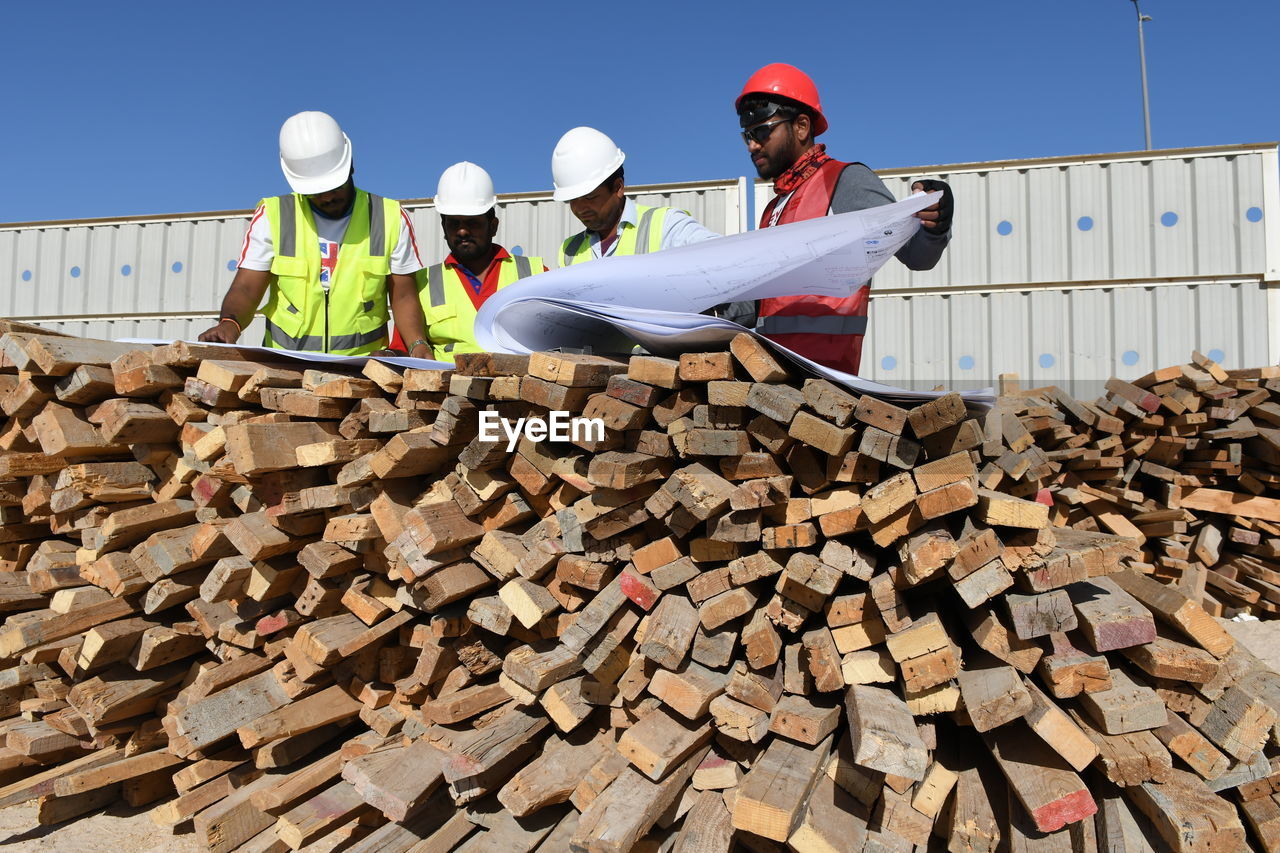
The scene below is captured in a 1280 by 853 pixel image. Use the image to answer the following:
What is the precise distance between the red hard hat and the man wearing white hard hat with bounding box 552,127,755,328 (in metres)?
0.69

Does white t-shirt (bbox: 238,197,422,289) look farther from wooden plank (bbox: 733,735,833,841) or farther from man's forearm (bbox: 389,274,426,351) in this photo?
wooden plank (bbox: 733,735,833,841)

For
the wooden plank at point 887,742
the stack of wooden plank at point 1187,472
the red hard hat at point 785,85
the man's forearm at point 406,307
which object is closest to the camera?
the wooden plank at point 887,742

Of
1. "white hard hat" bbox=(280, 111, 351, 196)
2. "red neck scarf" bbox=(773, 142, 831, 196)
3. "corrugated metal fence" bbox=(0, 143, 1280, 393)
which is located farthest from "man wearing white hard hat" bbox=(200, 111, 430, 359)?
"corrugated metal fence" bbox=(0, 143, 1280, 393)

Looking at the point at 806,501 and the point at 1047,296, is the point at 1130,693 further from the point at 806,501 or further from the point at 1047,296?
the point at 1047,296

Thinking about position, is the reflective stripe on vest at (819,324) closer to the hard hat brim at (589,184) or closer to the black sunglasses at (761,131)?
the black sunglasses at (761,131)

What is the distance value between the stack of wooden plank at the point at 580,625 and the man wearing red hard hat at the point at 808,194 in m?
0.61

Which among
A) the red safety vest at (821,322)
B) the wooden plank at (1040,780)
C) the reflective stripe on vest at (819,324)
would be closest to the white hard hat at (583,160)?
the red safety vest at (821,322)

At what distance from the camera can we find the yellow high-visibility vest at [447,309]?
14.4 ft

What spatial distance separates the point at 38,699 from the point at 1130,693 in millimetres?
4250

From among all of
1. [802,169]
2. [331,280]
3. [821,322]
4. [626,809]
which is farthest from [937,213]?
[331,280]

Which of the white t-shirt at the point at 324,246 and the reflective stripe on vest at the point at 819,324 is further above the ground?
the white t-shirt at the point at 324,246

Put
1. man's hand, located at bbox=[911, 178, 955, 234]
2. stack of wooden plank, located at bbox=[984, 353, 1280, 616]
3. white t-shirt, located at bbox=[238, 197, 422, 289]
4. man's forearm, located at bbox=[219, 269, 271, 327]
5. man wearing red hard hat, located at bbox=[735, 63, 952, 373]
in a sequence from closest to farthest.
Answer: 1. man's hand, located at bbox=[911, 178, 955, 234]
2. man wearing red hard hat, located at bbox=[735, 63, 952, 373]
3. man's forearm, located at bbox=[219, 269, 271, 327]
4. white t-shirt, located at bbox=[238, 197, 422, 289]
5. stack of wooden plank, located at bbox=[984, 353, 1280, 616]

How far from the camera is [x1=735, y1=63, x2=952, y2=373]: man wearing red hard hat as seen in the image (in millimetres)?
3107

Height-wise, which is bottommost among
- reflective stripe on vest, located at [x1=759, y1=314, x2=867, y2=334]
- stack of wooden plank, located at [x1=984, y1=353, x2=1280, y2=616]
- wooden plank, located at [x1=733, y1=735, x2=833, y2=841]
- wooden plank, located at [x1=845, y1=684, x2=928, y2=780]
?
wooden plank, located at [x1=733, y1=735, x2=833, y2=841]
